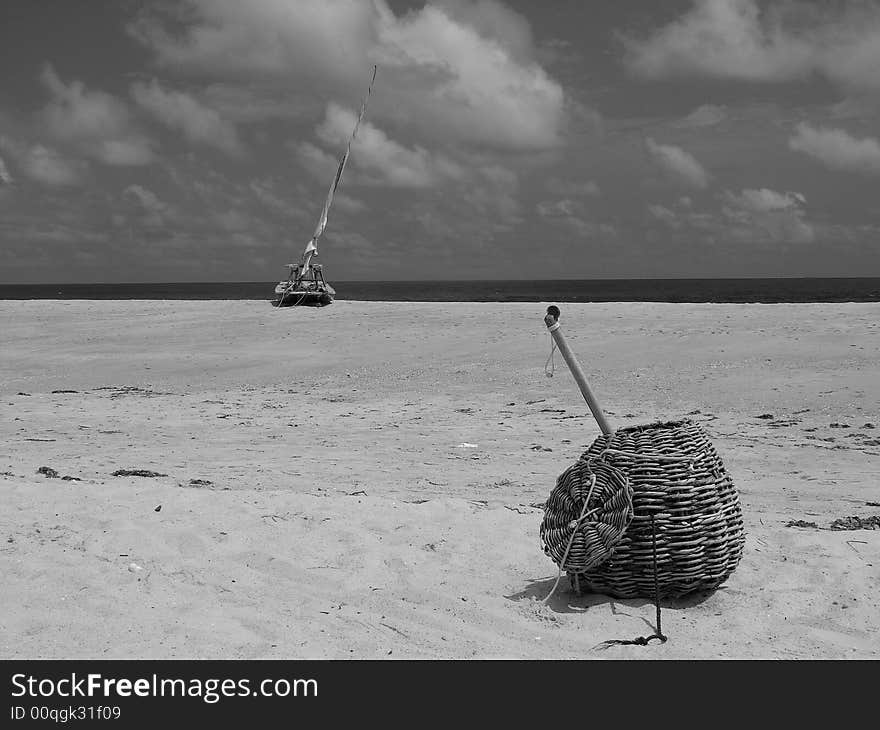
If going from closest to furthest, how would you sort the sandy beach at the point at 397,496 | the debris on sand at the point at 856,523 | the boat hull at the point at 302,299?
the sandy beach at the point at 397,496
the debris on sand at the point at 856,523
the boat hull at the point at 302,299

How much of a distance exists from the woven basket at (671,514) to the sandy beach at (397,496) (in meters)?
0.17

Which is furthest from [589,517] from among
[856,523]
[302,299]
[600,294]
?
[600,294]

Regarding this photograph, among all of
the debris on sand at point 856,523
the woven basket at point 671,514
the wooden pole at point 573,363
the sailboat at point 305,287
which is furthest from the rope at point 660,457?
the sailboat at point 305,287

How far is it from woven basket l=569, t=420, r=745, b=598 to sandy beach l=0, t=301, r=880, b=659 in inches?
6.9

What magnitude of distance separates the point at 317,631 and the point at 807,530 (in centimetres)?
346

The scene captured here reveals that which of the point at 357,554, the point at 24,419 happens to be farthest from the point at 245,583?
the point at 24,419

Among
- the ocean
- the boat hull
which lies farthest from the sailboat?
the ocean

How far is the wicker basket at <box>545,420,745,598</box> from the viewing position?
16.2 ft

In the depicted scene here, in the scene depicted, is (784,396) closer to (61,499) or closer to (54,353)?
(61,499)

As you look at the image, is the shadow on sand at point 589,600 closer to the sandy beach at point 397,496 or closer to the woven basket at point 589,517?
the sandy beach at point 397,496

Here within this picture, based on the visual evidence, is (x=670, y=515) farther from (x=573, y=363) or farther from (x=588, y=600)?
(x=573, y=363)

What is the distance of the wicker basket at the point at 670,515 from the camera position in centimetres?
493

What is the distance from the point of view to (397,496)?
25.0ft
